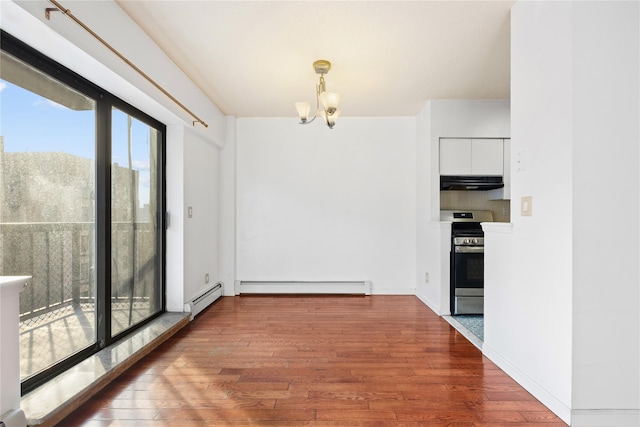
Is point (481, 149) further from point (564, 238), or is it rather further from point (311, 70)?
point (564, 238)

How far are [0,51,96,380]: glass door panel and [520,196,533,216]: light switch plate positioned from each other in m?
2.93

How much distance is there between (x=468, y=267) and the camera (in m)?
3.70

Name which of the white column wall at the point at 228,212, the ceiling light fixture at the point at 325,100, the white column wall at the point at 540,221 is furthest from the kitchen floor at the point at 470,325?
the white column wall at the point at 228,212

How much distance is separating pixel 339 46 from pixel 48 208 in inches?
91.8

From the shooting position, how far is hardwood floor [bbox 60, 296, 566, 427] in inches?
71.1

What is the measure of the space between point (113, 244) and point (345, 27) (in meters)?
2.43

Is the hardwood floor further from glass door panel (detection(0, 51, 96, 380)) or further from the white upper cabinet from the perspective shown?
the white upper cabinet

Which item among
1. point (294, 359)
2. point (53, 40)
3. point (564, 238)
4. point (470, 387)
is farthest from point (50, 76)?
point (470, 387)

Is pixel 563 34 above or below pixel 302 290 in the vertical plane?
above

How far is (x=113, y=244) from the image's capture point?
2.64 metres

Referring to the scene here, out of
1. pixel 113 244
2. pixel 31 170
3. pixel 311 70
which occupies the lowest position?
pixel 113 244

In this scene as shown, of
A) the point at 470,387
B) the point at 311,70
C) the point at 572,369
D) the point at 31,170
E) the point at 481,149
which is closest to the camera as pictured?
the point at 572,369

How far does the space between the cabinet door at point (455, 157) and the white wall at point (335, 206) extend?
662 millimetres

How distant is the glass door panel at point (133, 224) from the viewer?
2.69 meters
